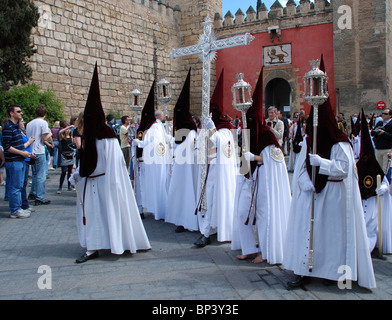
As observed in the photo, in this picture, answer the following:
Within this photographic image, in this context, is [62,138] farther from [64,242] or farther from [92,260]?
[92,260]

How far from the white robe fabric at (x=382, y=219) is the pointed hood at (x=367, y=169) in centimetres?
11

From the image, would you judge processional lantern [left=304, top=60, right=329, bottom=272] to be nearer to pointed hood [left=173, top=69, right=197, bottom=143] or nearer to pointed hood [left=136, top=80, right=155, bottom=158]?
pointed hood [left=173, top=69, right=197, bottom=143]

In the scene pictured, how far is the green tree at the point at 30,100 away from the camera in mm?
12781

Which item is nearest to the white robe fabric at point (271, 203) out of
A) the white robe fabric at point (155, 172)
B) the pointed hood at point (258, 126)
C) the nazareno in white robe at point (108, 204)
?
the pointed hood at point (258, 126)

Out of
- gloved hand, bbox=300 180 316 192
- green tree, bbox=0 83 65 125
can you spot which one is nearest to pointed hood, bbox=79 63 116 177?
gloved hand, bbox=300 180 316 192

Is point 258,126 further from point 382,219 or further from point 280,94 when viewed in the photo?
point 280,94

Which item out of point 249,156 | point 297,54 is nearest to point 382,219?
point 249,156

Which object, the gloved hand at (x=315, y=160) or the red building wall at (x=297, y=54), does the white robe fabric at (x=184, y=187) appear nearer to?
the gloved hand at (x=315, y=160)

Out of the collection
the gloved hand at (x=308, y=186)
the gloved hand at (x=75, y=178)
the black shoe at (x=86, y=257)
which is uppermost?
the gloved hand at (x=75, y=178)

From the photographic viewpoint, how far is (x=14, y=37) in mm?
12391

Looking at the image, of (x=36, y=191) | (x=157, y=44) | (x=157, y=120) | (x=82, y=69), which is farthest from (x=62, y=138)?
(x=157, y=44)

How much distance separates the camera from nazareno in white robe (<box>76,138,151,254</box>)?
4.79 meters

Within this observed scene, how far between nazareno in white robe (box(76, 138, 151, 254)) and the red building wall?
18.1 meters

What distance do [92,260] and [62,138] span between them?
5.31m
